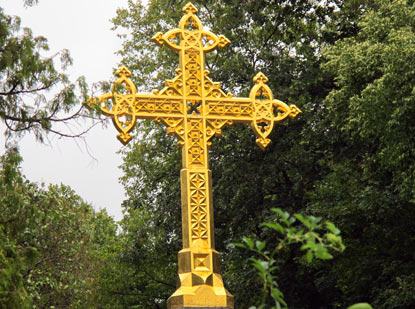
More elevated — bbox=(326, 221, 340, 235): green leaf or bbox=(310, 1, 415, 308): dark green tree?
bbox=(310, 1, 415, 308): dark green tree

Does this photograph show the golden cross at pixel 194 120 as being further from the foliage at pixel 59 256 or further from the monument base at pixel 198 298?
the foliage at pixel 59 256

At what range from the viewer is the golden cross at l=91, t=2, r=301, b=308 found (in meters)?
8.39

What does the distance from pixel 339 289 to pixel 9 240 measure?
11.5 meters

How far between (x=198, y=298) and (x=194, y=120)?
6.53 ft

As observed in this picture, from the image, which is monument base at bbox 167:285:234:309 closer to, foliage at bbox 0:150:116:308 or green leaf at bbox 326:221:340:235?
foliage at bbox 0:150:116:308

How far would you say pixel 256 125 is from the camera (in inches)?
384

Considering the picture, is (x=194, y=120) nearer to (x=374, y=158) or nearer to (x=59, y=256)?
→ (x=374, y=158)

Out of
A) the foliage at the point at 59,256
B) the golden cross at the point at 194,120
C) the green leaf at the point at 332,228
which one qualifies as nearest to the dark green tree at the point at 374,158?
the foliage at the point at 59,256

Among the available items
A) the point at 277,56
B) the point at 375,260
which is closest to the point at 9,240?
the point at 375,260

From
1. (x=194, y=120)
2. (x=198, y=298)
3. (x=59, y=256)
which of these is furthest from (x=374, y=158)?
(x=198, y=298)

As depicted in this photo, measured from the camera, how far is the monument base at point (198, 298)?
8211mm

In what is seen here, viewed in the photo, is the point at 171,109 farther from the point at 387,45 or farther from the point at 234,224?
the point at 234,224

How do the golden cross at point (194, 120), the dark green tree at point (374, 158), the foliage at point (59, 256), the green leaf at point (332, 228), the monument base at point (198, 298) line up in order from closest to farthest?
the green leaf at point (332, 228) → the monument base at point (198, 298) → the golden cross at point (194, 120) → the dark green tree at point (374, 158) → the foliage at point (59, 256)

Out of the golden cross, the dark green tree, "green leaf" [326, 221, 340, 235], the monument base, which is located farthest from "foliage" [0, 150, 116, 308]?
"green leaf" [326, 221, 340, 235]
